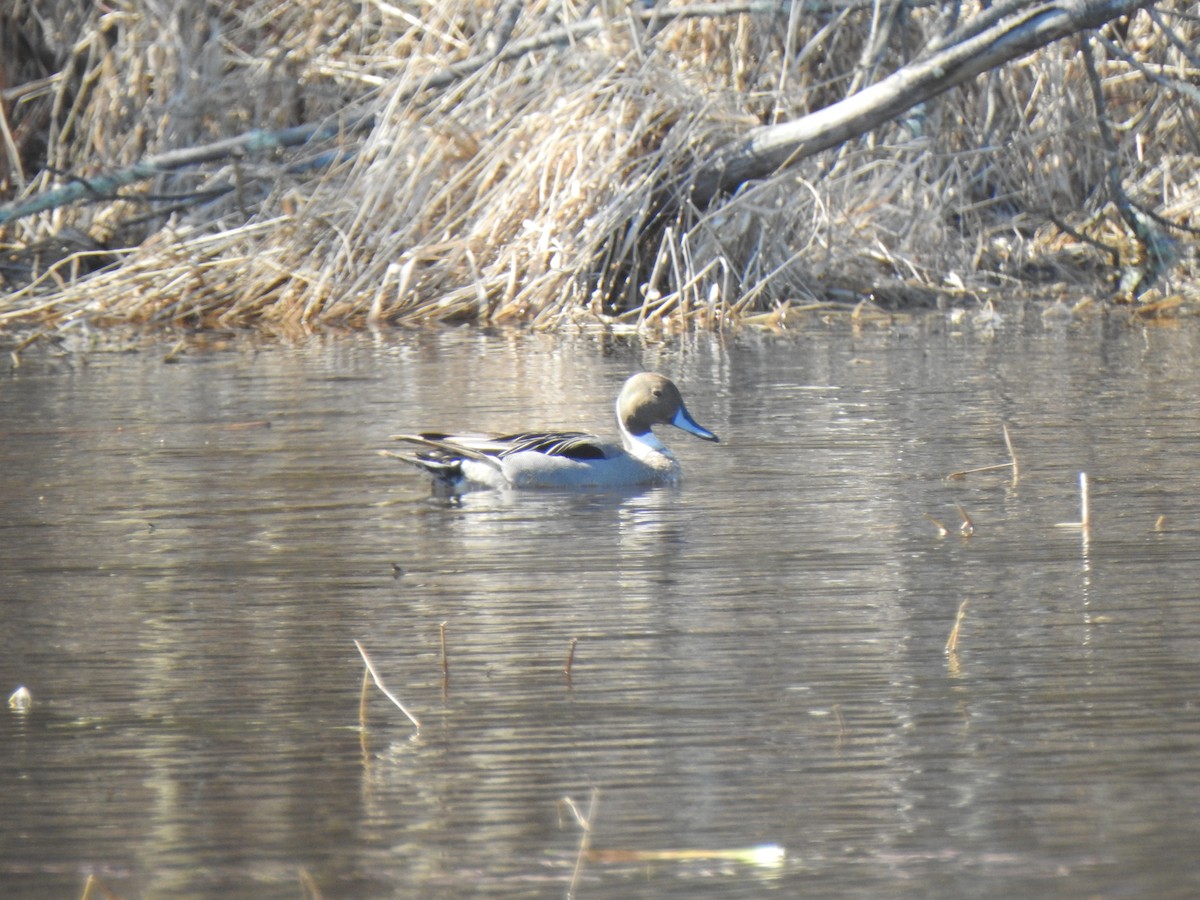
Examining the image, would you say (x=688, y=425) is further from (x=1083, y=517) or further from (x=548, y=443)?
(x=1083, y=517)

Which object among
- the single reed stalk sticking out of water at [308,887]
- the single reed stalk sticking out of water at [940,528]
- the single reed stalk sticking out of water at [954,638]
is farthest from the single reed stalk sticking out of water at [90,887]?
the single reed stalk sticking out of water at [940,528]

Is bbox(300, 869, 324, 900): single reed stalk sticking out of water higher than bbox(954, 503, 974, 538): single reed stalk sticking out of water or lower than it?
lower

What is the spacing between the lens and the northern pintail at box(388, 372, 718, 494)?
5.73 m

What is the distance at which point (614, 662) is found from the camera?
359 cm

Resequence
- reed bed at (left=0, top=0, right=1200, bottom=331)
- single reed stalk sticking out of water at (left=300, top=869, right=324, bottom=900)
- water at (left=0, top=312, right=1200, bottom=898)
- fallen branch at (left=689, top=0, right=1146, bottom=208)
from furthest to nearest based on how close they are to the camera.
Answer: reed bed at (left=0, top=0, right=1200, bottom=331), fallen branch at (left=689, top=0, right=1146, bottom=208), water at (left=0, top=312, right=1200, bottom=898), single reed stalk sticking out of water at (left=300, top=869, right=324, bottom=900)

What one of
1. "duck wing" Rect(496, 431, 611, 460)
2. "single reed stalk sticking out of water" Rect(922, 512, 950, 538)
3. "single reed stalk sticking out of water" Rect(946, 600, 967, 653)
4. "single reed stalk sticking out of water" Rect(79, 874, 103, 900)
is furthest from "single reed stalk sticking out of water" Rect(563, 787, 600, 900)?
"duck wing" Rect(496, 431, 611, 460)

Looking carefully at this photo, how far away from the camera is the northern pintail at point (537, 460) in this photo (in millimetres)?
5730

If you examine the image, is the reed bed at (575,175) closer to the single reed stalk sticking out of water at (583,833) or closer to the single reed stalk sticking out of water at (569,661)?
the single reed stalk sticking out of water at (569,661)

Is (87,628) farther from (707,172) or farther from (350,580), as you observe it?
(707,172)

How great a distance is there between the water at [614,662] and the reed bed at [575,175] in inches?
156

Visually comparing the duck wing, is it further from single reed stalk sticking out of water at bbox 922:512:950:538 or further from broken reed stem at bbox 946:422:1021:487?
single reed stalk sticking out of water at bbox 922:512:950:538

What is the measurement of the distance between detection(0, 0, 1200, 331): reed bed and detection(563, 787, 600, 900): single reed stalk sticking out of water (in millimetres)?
7936

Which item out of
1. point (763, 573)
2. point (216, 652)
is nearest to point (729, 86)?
point (763, 573)

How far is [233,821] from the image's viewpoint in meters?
2.75
